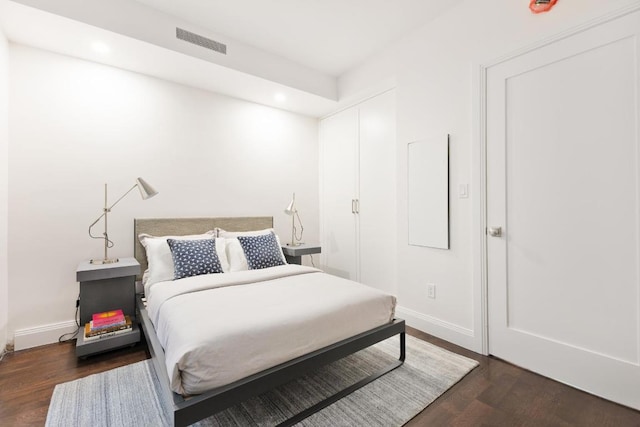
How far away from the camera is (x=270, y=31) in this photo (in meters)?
2.93

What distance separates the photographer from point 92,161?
283cm

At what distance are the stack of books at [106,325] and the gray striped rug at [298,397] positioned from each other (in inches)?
14.8

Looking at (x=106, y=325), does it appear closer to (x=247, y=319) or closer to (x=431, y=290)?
(x=247, y=319)

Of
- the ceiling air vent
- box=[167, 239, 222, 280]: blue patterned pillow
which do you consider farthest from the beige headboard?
the ceiling air vent

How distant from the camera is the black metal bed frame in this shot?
1312mm

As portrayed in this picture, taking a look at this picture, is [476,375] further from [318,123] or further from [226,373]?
[318,123]

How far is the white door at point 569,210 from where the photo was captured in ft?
5.73

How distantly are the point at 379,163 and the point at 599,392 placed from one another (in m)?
2.62

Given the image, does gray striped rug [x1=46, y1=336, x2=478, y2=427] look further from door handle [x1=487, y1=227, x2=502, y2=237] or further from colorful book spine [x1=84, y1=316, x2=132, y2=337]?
door handle [x1=487, y1=227, x2=502, y2=237]

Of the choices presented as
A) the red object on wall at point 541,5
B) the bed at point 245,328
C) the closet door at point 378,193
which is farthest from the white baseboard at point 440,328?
the red object on wall at point 541,5

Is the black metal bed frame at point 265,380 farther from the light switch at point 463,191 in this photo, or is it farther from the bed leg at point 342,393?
the light switch at point 463,191

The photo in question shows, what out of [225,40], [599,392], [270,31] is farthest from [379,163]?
[599,392]

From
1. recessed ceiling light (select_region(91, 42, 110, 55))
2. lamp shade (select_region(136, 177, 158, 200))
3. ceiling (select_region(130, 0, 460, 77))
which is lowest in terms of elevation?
lamp shade (select_region(136, 177, 158, 200))

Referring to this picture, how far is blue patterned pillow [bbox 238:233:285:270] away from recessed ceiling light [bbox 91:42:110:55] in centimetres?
208
